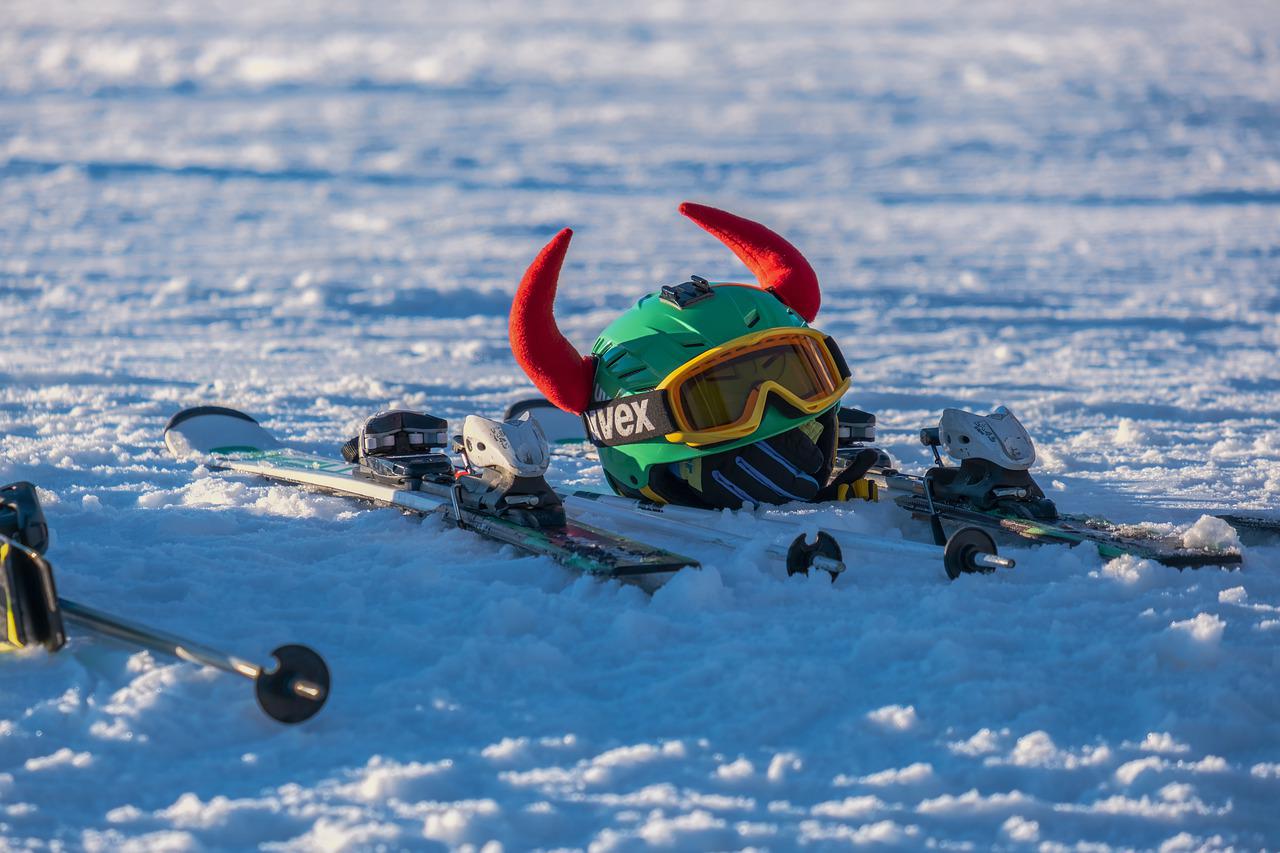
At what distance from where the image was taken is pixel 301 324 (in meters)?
13.4

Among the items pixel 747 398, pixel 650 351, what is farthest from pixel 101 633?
pixel 747 398

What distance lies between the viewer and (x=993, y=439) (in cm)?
595

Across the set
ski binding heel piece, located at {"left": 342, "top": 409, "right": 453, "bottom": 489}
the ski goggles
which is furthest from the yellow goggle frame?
ski binding heel piece, located at {"left": 342, "top": 409, "right": 453, "bottom": 489}

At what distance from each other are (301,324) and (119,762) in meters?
10.0

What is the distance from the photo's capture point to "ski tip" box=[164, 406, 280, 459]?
785 centimetres

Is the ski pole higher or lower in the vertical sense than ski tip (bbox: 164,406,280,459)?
lower

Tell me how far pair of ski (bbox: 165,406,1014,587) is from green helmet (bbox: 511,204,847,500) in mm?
235

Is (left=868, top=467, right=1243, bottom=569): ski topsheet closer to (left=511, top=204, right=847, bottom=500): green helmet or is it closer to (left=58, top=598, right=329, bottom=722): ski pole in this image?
(left=511, top=204, right=847, bottom=500): green helmet

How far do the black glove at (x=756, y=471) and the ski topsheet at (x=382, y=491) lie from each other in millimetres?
565

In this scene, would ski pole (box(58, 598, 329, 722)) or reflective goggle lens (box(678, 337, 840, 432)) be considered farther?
reflective goggle lens (box(678, 337, 840, 432))

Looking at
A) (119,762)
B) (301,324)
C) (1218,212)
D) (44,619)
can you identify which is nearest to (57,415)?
(301,324)

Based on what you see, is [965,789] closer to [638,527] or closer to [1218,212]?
[638,527]

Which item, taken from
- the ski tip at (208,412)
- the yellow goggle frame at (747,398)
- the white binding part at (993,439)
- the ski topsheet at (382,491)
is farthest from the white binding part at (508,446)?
the ski tip at (208,412)

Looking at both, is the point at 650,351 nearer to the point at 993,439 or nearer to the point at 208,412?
the point at 993,439
